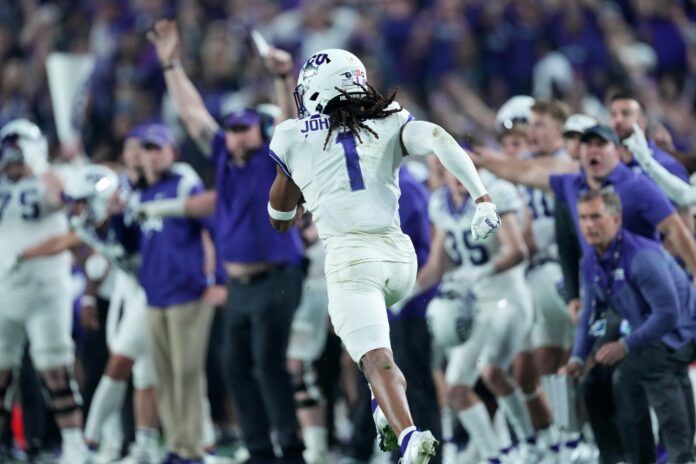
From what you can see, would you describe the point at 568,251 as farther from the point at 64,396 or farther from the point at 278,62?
the point at 64,396

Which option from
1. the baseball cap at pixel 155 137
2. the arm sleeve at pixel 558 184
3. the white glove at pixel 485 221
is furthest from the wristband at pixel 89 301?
the white glove at pixel 485 221

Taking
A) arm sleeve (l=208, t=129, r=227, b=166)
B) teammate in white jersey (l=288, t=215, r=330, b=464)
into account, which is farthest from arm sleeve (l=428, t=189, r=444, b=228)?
arm sleeve (l=208, t=129, r=227, b=166)

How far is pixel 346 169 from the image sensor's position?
677cm

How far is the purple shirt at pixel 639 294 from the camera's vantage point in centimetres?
755

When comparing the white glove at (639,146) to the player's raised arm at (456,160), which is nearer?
the player's raised arm at (456,160)

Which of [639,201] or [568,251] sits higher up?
[639,201]

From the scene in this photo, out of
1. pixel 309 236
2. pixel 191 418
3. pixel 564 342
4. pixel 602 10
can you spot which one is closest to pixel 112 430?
pixel 191 418

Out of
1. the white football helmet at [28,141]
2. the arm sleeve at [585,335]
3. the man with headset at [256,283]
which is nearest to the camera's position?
the arm sleeve at [585,335]

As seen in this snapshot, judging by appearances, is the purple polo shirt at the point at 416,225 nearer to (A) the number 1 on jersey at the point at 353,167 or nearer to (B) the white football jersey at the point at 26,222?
(A) the number 1 on jersey at the point at 353,167

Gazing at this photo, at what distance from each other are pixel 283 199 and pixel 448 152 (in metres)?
0.93

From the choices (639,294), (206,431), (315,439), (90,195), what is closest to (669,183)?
(639,294)

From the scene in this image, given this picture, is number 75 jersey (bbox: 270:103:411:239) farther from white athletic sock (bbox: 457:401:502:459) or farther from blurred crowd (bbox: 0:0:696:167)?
blurred crowd (bbox: 0:0:696:167)

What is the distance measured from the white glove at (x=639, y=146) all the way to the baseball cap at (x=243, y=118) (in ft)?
7.63

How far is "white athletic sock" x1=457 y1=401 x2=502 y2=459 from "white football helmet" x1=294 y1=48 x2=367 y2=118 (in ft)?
9.93
